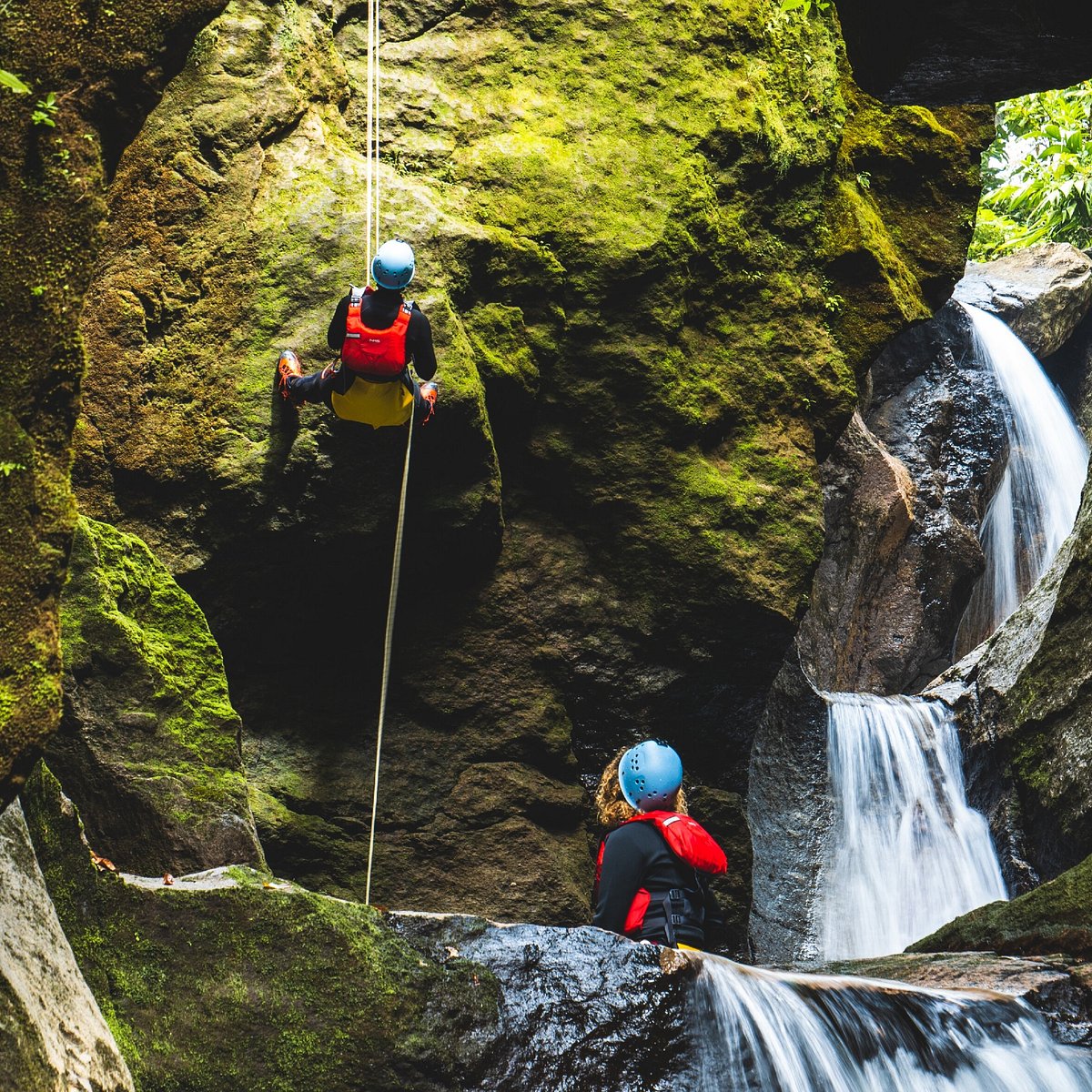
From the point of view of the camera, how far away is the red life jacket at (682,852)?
16.4 feet

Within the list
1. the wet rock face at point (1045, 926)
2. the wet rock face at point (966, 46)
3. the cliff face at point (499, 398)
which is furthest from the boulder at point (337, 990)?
the wet rock face at point (966, 46)

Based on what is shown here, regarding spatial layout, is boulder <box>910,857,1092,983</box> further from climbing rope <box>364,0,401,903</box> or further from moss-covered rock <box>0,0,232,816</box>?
moss-covered rock <box>0,0,232,816</box>

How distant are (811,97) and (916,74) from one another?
482cm

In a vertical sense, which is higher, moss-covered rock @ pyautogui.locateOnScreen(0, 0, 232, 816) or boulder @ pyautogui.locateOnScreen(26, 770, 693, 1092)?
moss-covered rock @ pyautogui.locateOnScreen(0, 0, 232, 816)

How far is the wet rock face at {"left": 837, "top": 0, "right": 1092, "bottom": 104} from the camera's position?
5.11m

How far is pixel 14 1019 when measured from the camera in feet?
9.79


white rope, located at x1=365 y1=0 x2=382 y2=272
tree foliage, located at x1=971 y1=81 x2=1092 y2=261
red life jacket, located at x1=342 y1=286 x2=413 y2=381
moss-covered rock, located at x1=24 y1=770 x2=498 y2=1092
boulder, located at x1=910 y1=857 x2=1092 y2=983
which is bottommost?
boulder, located at x1=910 y1=857 x2=1092 y2=983

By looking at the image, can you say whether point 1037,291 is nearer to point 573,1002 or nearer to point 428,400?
point 428,400

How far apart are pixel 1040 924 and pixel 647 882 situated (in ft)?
9.33

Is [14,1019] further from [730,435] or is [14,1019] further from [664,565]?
[730,435]

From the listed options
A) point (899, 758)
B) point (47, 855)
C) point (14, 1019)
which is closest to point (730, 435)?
point (899, 758)

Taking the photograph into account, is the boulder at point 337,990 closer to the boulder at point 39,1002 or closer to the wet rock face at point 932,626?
the boulder at point 39,1002

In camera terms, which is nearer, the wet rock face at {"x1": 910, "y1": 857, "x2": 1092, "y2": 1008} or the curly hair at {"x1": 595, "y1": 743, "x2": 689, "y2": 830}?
the curly hair at {"x1": 595, "y1": 743, "x2": 689, "y2": 830}

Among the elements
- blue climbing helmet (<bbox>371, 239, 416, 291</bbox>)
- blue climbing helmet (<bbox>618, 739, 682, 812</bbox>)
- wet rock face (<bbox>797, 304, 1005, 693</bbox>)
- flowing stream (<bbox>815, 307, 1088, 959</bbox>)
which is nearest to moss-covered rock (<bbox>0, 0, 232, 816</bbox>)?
blue climbing helmet (<bbox>618, 739, 682, 812</bbox>)
